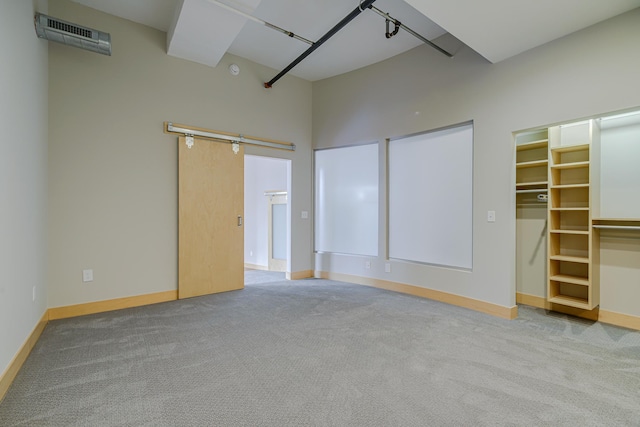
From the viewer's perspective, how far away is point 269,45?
4230 mm

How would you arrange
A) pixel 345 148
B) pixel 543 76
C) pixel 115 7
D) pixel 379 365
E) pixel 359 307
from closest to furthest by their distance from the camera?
pixel 379 365, pixel 543 76, pixel 115 7, pixel 359 307, pixel 345 148

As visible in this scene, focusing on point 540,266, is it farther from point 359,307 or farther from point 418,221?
point 359,307

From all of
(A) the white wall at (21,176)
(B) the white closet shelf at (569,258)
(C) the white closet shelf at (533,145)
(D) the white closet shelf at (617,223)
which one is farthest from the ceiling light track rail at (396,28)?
(A) the white wall at (21,176)

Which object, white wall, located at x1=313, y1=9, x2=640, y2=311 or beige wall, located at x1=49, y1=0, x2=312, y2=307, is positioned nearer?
white wall, located at x1=313, y1=9, x2=640, y2=311

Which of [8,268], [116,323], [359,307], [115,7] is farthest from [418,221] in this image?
[115,7]

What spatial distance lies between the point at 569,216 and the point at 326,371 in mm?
3380

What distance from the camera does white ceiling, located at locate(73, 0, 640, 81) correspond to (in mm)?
2553

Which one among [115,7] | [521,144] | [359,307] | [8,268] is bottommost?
[359,307]

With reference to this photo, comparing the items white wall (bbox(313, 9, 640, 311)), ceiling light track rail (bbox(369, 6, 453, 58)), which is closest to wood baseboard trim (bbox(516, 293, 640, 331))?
white wall (bbox(313, 9, 640, 311))

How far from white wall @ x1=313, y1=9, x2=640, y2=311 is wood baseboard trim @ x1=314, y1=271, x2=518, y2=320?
7 centimetres

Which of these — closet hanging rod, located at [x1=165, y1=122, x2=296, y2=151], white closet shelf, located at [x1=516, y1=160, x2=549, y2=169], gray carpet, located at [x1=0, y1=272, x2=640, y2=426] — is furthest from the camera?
closet hanging rod, located at [x1=165, y1=122, x2=296, y2=151]

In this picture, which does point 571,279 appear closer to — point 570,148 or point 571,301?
point 571,301

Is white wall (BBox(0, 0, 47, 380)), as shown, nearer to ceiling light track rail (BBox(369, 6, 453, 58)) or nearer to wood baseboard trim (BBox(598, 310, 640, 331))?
ceiling light track rail (BBox(369, 6, 453, 58))

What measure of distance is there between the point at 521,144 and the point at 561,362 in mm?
2557
